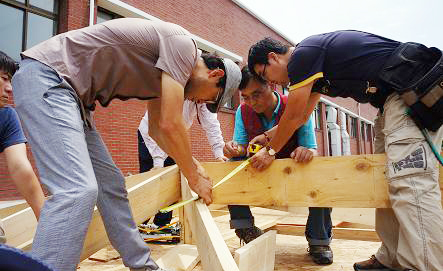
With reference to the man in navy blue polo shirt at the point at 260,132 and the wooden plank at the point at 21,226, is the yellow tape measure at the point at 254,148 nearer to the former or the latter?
the man in navy blue polo shirt at the point at 260,132

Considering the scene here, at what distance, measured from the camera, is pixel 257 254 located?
6.48 ft

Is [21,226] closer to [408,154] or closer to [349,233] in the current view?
[408,154]

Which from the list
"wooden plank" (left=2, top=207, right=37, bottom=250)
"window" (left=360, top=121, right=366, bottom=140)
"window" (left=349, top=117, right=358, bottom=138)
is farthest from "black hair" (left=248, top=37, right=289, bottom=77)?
"window" (left=360, top=121, right=366, bottom=140)

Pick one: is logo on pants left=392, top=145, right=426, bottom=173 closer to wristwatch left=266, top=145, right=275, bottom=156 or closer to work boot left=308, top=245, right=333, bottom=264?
wristwatch left=266, top=145, right=275, bottom=156

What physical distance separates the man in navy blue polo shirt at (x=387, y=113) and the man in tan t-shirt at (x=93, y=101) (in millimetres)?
404

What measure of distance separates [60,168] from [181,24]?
890cm

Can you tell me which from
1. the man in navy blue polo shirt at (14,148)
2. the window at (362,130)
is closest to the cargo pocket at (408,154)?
the man in navy blue polo shirt at (14,148)

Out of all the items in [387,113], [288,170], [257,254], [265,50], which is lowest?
[257,254]

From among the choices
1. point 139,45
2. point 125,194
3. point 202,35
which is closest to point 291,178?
point 125,194

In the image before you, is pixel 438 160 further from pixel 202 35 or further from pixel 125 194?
pixel 202 35

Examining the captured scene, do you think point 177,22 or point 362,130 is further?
point 362,130

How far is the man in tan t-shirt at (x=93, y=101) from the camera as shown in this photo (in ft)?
4.43

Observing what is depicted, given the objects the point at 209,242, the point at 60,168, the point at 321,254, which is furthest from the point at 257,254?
the point at 60,168

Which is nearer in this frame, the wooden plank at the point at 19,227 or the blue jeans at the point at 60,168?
the blue jeans at the point at 60,168
